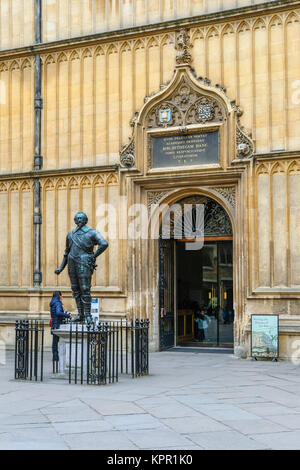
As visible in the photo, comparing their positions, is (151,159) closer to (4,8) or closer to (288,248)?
(288,248)

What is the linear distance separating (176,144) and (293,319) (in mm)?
5235

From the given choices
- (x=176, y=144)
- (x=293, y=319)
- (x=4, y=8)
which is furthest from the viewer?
(x=4, y=8)

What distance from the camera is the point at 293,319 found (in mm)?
15500

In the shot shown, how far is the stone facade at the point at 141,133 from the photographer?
16.0 metres

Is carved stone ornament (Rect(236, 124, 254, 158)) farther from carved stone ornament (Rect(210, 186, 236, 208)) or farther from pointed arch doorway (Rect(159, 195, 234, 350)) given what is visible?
pointed arch doorway (Rect(159, 195, 234, 350))

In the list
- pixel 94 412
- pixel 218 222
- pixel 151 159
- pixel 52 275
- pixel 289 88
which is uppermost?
pixel 289 88

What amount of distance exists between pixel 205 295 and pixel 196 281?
51 centimetres

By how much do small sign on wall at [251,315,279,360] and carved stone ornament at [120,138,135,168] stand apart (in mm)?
5041

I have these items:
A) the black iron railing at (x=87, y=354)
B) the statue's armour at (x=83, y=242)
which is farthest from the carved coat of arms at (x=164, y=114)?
the black iron railing at (x=87, y=354)

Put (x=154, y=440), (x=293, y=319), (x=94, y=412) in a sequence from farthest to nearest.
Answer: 1. (x=293, y=319)
2. (x=94, y=412)
3. (x=154, y=440)

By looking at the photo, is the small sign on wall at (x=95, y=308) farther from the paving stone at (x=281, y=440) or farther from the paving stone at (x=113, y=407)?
Result: the paving stone at (x=281, y=440)

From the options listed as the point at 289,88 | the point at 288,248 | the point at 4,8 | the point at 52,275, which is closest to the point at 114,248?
the point at 52,275

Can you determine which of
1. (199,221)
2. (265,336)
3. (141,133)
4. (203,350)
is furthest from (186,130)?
(203,350)

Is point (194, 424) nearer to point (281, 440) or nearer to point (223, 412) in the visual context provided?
point (223, 412)
